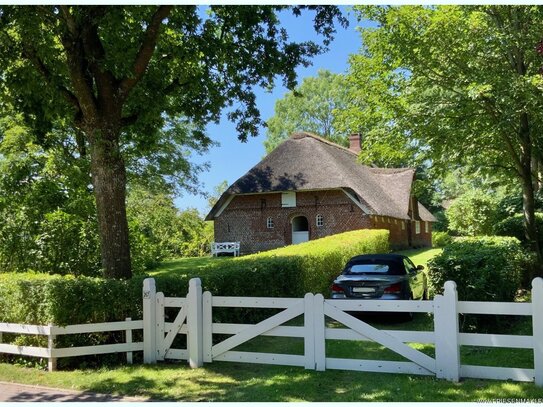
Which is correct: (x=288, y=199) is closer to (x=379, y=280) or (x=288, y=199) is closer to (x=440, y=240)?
(x=440, y=240)

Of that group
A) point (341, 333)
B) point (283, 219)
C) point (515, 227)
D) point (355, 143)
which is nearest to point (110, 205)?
point (341, 333)

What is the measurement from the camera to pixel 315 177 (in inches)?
1368

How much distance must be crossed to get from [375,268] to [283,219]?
24006 millimetres

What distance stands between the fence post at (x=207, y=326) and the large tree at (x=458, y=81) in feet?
29.4

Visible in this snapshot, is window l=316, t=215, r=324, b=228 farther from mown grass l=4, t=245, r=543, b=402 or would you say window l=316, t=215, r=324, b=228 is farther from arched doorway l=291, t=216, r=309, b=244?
mown grass l=4, t=245, r=543, b=402

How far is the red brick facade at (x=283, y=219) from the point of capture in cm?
3394

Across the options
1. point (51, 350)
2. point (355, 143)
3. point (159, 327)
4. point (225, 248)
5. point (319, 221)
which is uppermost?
point (355, 143)

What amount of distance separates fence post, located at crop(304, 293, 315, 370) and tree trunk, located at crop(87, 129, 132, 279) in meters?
4.17

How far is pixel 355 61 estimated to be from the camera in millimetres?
17453

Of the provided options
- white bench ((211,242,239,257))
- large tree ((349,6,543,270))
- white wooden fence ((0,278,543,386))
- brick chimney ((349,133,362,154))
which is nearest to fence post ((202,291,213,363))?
white wooden fence ((0,278,543,386))

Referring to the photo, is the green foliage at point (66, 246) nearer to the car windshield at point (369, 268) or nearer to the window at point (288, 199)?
the car windshield at point (369, 268)

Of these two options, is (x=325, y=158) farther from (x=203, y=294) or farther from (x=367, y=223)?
(x=203, y=294)

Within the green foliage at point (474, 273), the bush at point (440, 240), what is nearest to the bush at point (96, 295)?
the green foliage at point (474, 273)

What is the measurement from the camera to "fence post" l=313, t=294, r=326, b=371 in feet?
24.5
